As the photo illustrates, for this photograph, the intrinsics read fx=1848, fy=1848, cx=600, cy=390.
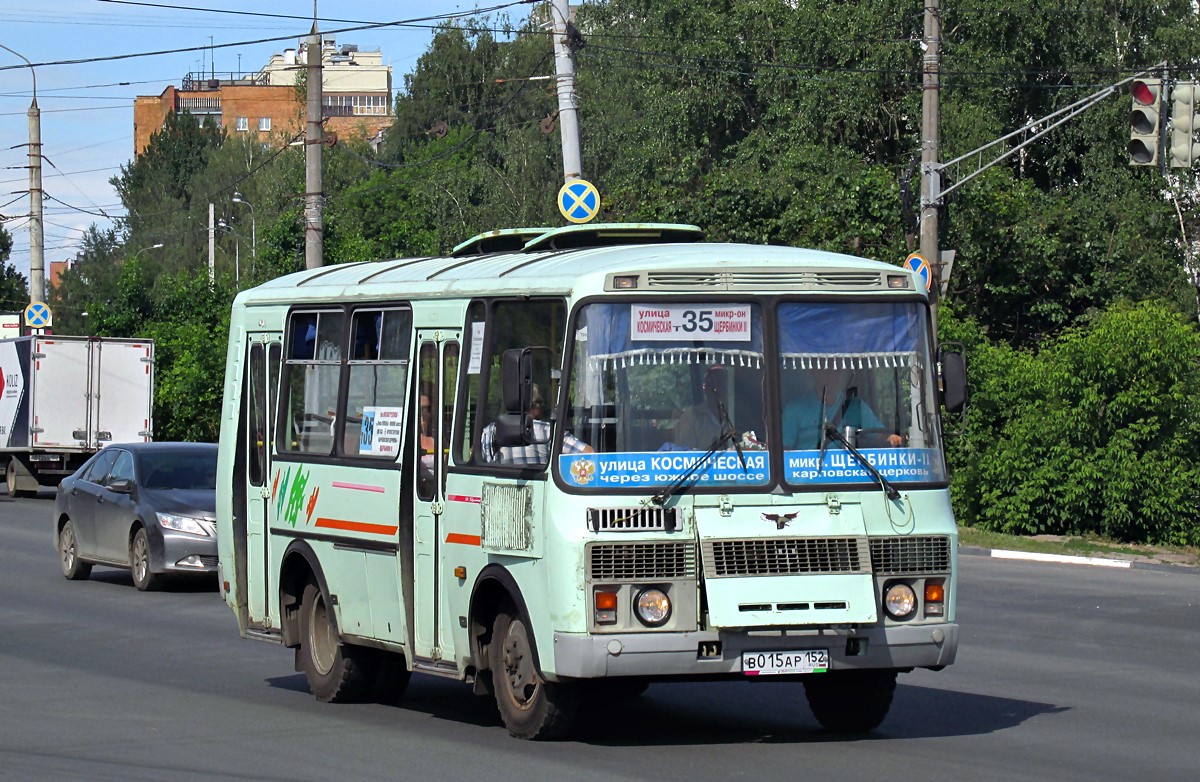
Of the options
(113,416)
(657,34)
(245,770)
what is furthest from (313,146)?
(657,34)

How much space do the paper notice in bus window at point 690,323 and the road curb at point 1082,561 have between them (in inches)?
527

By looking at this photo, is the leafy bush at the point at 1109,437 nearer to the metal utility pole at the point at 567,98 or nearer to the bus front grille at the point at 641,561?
Result: the metal utility pole at the point at 567,98

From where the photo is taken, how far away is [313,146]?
2969cm

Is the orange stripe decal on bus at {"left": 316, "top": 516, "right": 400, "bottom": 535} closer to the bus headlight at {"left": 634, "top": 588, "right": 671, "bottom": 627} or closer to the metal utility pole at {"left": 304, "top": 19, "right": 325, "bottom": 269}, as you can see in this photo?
the bus headlight at {"left": 634, "top": 588, "right": 671, "bottom": 627}

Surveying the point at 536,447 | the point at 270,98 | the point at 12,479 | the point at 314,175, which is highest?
the point at 270,98

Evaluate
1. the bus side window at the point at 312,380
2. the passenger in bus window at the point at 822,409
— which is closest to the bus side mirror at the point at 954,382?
the passenger in bus window at the point at 822,409

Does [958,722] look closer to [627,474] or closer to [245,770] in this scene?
[627,474]

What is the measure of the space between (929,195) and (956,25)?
2046 centimetres

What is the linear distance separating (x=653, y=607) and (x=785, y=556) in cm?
70

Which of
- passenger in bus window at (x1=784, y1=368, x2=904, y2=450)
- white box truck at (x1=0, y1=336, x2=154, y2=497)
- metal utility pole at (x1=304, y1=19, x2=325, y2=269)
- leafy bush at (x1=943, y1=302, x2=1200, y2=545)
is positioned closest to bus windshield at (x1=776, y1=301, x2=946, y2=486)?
passenger in bus window at (x1=784, y1=368, x2=904, y2=450)

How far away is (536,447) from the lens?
30.6 feet

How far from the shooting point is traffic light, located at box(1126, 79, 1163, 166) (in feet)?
67.2

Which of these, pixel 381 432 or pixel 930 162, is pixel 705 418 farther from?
pixel 930 162

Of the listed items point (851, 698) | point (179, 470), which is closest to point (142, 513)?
point (179, 470)
